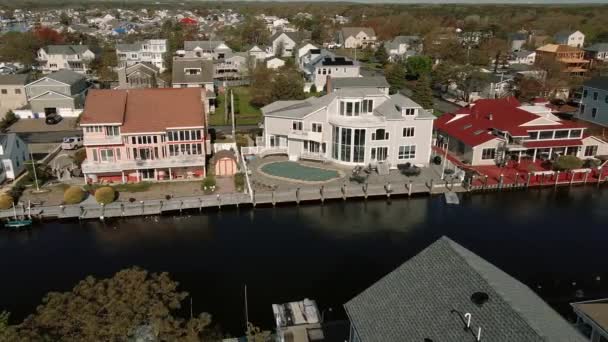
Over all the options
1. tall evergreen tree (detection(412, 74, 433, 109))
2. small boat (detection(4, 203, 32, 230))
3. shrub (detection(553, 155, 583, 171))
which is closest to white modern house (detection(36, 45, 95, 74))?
tall evergreen tree (detection(412, 74, 433, 109))

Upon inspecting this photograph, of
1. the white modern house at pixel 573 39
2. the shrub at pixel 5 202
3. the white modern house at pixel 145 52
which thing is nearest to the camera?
the shrub at pixel 5 202

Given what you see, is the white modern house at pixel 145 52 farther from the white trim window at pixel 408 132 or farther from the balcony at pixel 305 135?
the white trim window at pixel 408 132

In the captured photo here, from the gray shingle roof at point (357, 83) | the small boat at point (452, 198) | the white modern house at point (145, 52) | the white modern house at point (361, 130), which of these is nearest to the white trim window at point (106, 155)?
the white modern house at point (361, 130)

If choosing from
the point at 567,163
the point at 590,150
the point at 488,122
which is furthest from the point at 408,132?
the point at 590,150

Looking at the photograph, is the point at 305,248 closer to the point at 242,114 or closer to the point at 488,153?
the point at 488,153

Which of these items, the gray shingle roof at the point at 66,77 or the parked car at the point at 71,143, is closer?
the parked car at the point at 71,143

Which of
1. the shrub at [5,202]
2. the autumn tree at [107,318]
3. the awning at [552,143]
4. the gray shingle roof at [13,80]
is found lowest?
the shrub at [5,202]
